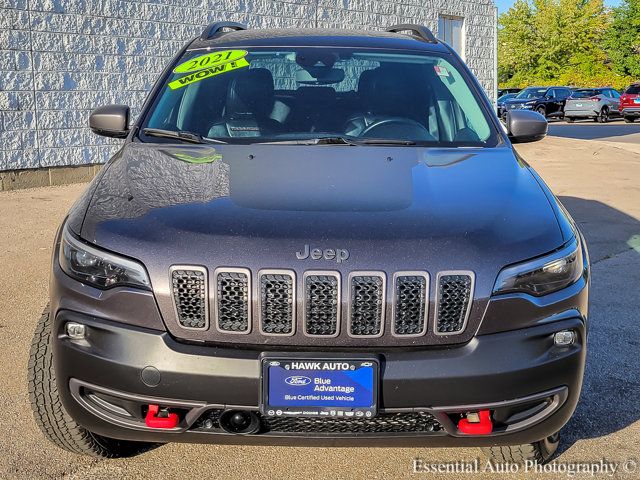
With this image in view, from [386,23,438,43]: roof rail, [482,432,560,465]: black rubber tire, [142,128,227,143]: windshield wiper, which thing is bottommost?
[482,432,560,465]: black rubber tire

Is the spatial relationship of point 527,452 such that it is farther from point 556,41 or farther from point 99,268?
point 556,41

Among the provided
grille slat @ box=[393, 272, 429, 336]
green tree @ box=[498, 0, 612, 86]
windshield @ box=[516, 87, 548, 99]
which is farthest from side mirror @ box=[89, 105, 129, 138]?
green tree @ box=[498, 0, 612, 86]

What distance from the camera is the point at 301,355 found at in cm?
246

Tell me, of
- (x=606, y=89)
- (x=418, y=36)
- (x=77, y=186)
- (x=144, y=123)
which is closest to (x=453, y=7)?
(x=77, y=186)

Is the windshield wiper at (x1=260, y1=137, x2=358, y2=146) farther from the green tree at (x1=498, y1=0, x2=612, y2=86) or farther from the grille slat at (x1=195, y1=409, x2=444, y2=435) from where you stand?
the green tree at (x1=498, y1=0, x2=612, y2=86)

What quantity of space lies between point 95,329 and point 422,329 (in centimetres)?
108

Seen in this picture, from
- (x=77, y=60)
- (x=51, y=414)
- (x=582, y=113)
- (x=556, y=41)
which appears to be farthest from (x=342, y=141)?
(x=556, y=41)

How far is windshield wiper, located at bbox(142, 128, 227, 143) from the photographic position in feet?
12.0

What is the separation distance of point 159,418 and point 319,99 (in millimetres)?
2049

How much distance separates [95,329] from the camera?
2.54 meters

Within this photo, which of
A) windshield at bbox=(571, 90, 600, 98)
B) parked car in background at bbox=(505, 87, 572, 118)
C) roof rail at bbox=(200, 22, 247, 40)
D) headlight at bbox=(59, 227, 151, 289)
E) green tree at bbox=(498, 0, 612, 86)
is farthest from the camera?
green tree at bbox=(498, 0, 612, 86)

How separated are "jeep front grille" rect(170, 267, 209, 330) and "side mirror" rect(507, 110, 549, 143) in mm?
2345

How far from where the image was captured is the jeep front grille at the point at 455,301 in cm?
251

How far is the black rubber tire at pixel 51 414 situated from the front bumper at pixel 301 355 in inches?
12.7
